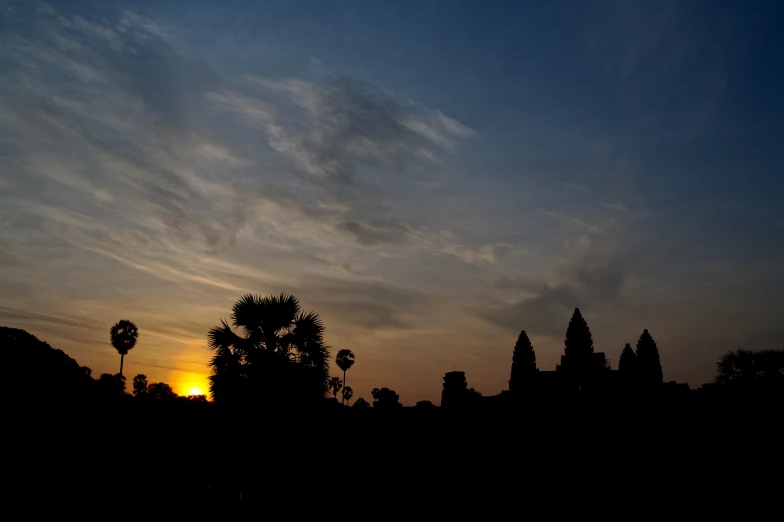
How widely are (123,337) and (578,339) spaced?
5525cm

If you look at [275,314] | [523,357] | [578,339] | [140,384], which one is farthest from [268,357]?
[140,384]

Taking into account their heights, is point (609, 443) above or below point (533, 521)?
above

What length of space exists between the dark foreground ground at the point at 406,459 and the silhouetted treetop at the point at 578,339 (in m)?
49.7

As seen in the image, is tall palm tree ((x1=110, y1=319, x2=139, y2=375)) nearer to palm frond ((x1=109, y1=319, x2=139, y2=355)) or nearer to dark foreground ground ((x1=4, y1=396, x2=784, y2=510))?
palm frond ((x1=109, y1=319, x2=139, y2=355))

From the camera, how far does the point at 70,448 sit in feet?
49.9

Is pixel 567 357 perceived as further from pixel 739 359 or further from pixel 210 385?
pixel 210 385

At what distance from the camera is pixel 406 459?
60.4 feet

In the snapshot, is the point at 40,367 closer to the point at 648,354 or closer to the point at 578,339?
the point at 578,339

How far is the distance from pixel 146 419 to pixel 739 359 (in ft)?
324

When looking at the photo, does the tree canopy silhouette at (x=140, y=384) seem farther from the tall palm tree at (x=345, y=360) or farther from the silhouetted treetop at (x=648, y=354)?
the silhouetted treetop at (x=648, y=354)

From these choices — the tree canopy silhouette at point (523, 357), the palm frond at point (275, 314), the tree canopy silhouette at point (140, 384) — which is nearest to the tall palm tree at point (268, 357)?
the palm frond at point (275, 314)

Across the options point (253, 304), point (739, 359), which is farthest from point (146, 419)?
point (739, 359)

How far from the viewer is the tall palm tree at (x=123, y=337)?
66.1 metres

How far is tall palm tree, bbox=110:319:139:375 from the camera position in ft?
217
